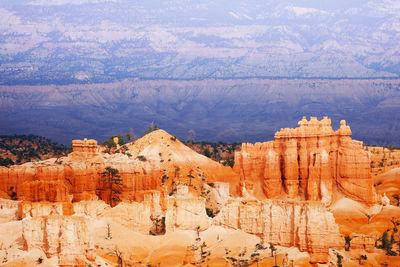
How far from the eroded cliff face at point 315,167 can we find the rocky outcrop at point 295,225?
1248 inches

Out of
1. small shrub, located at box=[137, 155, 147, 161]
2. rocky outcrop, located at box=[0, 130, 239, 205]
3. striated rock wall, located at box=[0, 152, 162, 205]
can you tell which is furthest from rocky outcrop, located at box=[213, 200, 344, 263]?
small shrub, located at box=[137, 155, 147, 161]

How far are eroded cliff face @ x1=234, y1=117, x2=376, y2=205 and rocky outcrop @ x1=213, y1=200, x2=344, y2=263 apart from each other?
3169 cm

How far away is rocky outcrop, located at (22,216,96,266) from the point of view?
7488 centimetres

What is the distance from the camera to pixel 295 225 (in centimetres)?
8856

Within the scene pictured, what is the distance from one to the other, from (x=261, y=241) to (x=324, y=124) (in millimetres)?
41833

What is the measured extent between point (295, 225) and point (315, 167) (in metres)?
39.1

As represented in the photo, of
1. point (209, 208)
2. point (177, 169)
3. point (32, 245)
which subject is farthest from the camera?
point (177, 169)

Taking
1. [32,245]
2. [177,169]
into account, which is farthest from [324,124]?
[32,245]

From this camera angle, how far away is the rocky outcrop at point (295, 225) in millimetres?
86750

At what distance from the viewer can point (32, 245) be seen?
7650cm

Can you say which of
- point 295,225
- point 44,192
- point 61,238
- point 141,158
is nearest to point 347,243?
point 295,225

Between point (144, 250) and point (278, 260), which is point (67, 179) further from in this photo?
point (278, 260)

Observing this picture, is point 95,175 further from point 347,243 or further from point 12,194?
point 347,243

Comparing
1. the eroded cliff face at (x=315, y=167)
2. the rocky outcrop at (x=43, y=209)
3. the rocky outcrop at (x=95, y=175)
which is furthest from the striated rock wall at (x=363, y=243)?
the eroded cliff face at (x=315, y=167)
